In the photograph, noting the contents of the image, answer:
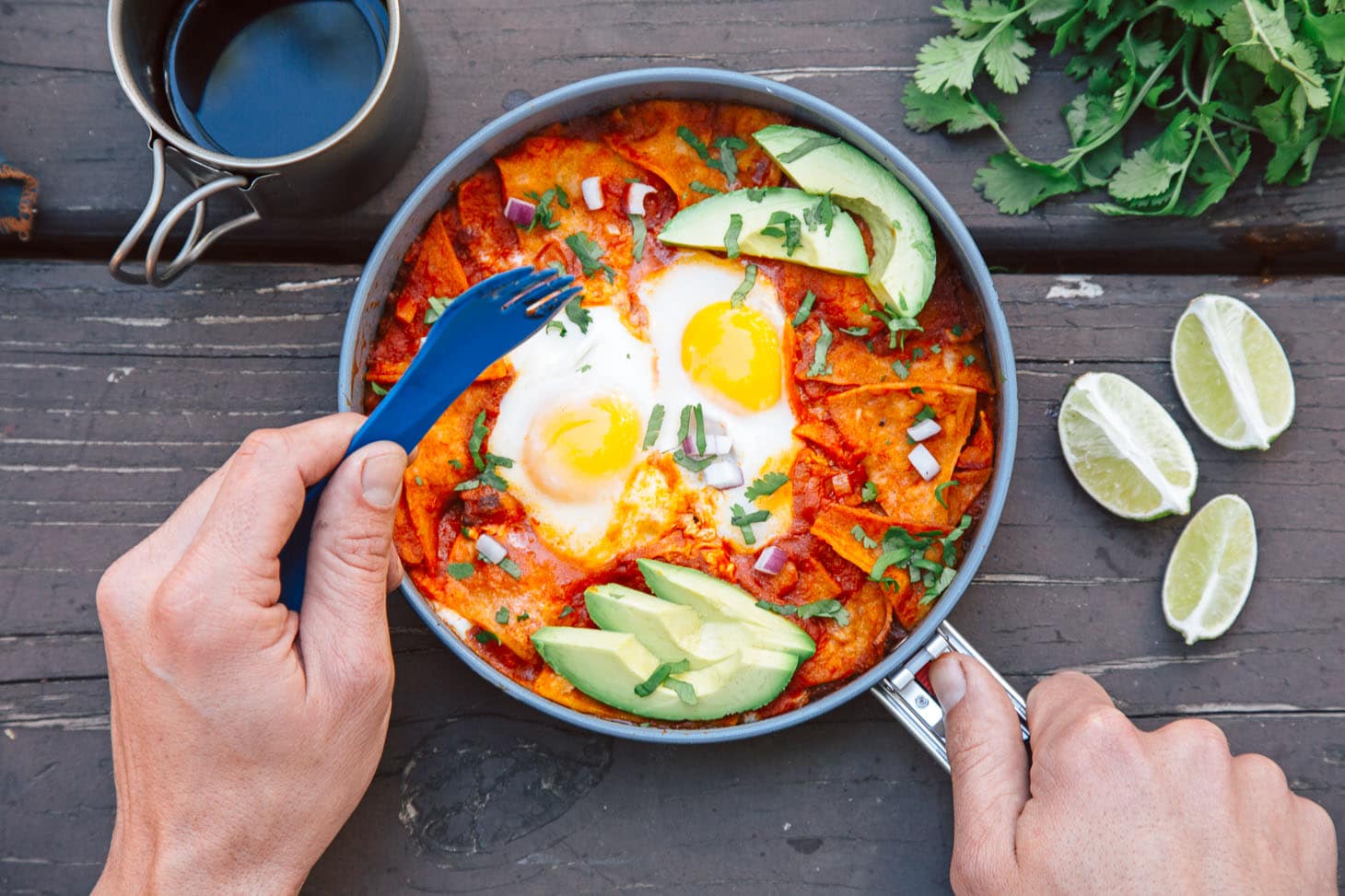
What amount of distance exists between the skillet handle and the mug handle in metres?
1.57

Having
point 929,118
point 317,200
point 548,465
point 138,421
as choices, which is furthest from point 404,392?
point 929,118

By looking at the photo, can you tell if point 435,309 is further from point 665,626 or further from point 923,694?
point 923,694

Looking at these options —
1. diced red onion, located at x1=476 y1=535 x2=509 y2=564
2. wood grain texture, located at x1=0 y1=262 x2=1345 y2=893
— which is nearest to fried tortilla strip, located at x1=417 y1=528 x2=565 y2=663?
diced red onion, located at x1=476 y1=535 x2=509 y2=564

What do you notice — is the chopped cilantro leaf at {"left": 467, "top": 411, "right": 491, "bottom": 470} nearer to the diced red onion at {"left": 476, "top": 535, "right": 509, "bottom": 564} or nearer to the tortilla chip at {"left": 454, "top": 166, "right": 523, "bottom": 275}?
the diced red onion at {"left": 476, "top": 535, "right": 509, "bottom": 564}

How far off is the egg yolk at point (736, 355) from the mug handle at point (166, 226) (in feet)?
3.07

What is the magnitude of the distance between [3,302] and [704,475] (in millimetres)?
1660

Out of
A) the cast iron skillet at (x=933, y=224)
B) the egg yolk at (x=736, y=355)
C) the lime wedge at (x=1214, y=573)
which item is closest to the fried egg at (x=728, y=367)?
the egg yolk at (x=736, y=355)

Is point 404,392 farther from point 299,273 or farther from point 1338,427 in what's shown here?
point 1338,427

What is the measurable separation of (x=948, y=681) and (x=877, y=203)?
0.95 metres

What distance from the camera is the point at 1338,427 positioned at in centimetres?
238

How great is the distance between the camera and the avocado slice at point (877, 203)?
207 centimetres

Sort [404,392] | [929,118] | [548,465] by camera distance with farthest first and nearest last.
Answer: [929,118] < [548,465] < [404,392]

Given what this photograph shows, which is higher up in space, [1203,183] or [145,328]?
[1203,183]

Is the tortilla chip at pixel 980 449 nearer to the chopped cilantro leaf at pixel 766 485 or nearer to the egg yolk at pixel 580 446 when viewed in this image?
the chopped cilantro leaf at pixel 766 485
